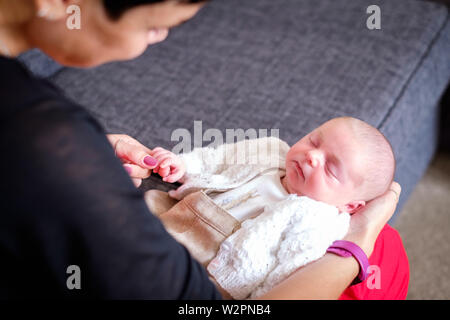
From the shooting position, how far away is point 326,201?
1187mm

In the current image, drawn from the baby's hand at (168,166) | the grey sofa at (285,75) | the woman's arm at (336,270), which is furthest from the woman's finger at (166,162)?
the woman's arm at (336,270)

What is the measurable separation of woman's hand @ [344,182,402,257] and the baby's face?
0.22 ft

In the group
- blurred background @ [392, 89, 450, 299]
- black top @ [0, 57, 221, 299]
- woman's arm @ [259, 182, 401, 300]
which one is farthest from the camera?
blurred background @ [392, 89, 450, 299]

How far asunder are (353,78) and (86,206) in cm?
120

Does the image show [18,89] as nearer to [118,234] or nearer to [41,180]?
[41,180]

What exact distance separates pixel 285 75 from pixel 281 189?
22.3 inches

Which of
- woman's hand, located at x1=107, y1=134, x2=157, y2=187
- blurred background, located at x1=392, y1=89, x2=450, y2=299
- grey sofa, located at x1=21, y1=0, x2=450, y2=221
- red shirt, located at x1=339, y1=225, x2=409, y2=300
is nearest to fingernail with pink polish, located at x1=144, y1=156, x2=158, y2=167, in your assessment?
woman's hand, located at x1=107, y1=134, x2=157, y2=187

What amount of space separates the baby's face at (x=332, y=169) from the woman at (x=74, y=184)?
18.4 inches

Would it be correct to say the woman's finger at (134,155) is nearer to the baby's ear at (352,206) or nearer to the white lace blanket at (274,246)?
the white lace blanket at (274,246)

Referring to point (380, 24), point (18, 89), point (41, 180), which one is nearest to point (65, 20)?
point (18, 89)

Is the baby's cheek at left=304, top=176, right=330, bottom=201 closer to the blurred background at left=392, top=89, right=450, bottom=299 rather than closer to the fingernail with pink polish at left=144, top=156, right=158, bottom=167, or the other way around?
the fingernail with pink polish at left=144, top=156, right=158, bottom=167

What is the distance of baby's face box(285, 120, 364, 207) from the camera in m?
1.17

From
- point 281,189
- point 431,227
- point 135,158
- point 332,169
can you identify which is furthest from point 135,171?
point 431,227

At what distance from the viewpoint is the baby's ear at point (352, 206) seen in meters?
1.19
